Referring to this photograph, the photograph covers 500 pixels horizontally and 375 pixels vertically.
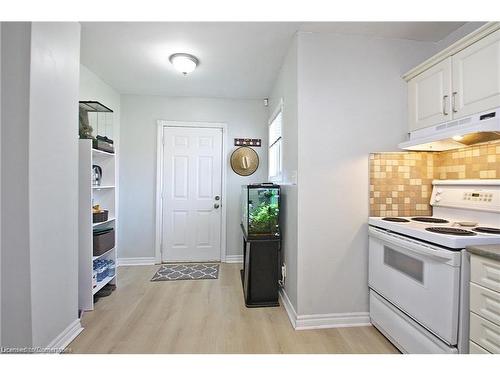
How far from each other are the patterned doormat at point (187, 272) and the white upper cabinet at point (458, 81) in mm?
2794

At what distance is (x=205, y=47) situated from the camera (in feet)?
7.69

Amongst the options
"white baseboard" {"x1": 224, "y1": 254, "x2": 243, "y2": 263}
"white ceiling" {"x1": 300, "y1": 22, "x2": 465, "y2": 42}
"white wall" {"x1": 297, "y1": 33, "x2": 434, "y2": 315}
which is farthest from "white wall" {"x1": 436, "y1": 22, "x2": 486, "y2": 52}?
"white baseboard" {"x1": 224, "y1": 254, "x2": 243, "y2": 263}

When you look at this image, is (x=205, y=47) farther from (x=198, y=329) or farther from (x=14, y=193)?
(x=198, y=329)

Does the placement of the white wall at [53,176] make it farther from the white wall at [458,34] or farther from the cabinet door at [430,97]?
the white wall at [458,34]

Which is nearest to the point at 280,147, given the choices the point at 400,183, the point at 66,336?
the point at 400,183

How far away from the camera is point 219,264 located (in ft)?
11.9

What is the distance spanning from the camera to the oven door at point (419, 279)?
133cm

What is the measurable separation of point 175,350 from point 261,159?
8.77 ft

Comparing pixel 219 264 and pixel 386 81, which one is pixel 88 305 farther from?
pixel 386 81

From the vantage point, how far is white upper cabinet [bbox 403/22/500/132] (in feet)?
4.70

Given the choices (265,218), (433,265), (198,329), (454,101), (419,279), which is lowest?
(198,329)

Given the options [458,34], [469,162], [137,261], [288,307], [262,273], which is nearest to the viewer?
[469,162]

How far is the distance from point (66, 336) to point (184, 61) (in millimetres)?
2546
